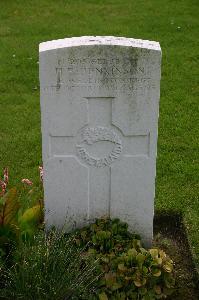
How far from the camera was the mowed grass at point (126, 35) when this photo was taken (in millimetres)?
5977

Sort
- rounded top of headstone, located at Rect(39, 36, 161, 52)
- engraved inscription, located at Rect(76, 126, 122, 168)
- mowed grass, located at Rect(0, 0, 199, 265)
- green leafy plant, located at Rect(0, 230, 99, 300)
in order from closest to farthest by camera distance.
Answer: green leafy plant, located at Rect(0, 230, 99, 300)
rounded top of headstone, located at Rect(39, 36, 161, 52)
engraved inscription, located at Rect(76, 126, 122, 168)
mowed grass, located at Rect(0, 0, 199, 265)

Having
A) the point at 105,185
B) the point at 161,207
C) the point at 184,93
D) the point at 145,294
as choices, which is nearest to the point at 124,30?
the point at 184,93

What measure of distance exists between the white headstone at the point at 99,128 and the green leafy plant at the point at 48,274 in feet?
1.60

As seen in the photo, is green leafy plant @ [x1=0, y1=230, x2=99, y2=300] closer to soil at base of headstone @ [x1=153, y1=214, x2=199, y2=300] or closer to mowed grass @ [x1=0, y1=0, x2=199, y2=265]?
soil at base of headstone @ [x1=153, y1=214, x2=199, y2=300]

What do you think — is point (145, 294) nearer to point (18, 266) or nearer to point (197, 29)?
point (18, 266)

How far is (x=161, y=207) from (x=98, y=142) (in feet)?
4.55

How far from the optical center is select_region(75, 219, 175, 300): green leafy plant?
392cm

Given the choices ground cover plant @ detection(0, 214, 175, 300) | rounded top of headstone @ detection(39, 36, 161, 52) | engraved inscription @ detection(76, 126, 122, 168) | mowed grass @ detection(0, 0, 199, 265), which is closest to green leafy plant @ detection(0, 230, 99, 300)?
ground cover plant @ detection(0, 214, 175, 300)

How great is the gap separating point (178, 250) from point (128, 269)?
2.83 feet

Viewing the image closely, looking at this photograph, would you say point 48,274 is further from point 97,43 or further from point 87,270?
point 97,43

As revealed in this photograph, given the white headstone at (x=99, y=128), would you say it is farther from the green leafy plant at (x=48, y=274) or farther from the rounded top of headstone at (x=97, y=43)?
the green leafy plant at (x=48, y=274)

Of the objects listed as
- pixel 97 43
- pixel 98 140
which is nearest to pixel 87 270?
pixel 98 140

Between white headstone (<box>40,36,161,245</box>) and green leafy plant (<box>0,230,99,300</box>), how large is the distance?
489mm

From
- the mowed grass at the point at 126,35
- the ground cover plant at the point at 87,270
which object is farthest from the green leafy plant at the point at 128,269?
the mowed grass at the point at 126,35
